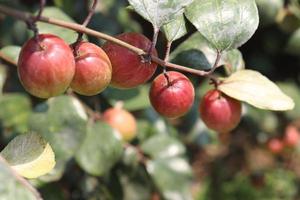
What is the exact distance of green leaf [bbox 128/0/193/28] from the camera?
885 millimetres

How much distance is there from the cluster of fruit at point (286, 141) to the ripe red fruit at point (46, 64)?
146 cm

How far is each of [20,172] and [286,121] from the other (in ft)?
4.61

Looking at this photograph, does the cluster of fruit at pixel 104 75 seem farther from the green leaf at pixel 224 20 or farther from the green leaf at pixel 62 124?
the green leaf at pixel 62 124

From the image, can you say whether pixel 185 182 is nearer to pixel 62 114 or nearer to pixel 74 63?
pixel 62 114

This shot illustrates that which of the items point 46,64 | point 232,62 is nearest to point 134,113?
point 232,62

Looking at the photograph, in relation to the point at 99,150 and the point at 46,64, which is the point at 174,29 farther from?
the point at 99,150

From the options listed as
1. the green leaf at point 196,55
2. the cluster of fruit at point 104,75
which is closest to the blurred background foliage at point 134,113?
the green leaf at point 196,55

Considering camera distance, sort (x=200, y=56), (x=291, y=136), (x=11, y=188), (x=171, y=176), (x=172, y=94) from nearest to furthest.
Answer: (x=11, y=188) < (x=172, y=94) < (x=200, y=56) < (x=171, y=176) < (x=291, y=136)

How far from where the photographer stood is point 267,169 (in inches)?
107

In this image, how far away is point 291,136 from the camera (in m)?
2.13

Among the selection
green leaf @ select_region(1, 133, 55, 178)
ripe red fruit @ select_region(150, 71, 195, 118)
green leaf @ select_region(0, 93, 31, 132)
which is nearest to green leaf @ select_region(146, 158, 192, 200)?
green leaf @ select_region(0, 93, 31, 132)

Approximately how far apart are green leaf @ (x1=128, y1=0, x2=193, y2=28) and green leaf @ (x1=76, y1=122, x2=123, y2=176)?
61 cm

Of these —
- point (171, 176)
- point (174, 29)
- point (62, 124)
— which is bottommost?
point (171, 176)

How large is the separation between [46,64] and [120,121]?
771 millimetres
